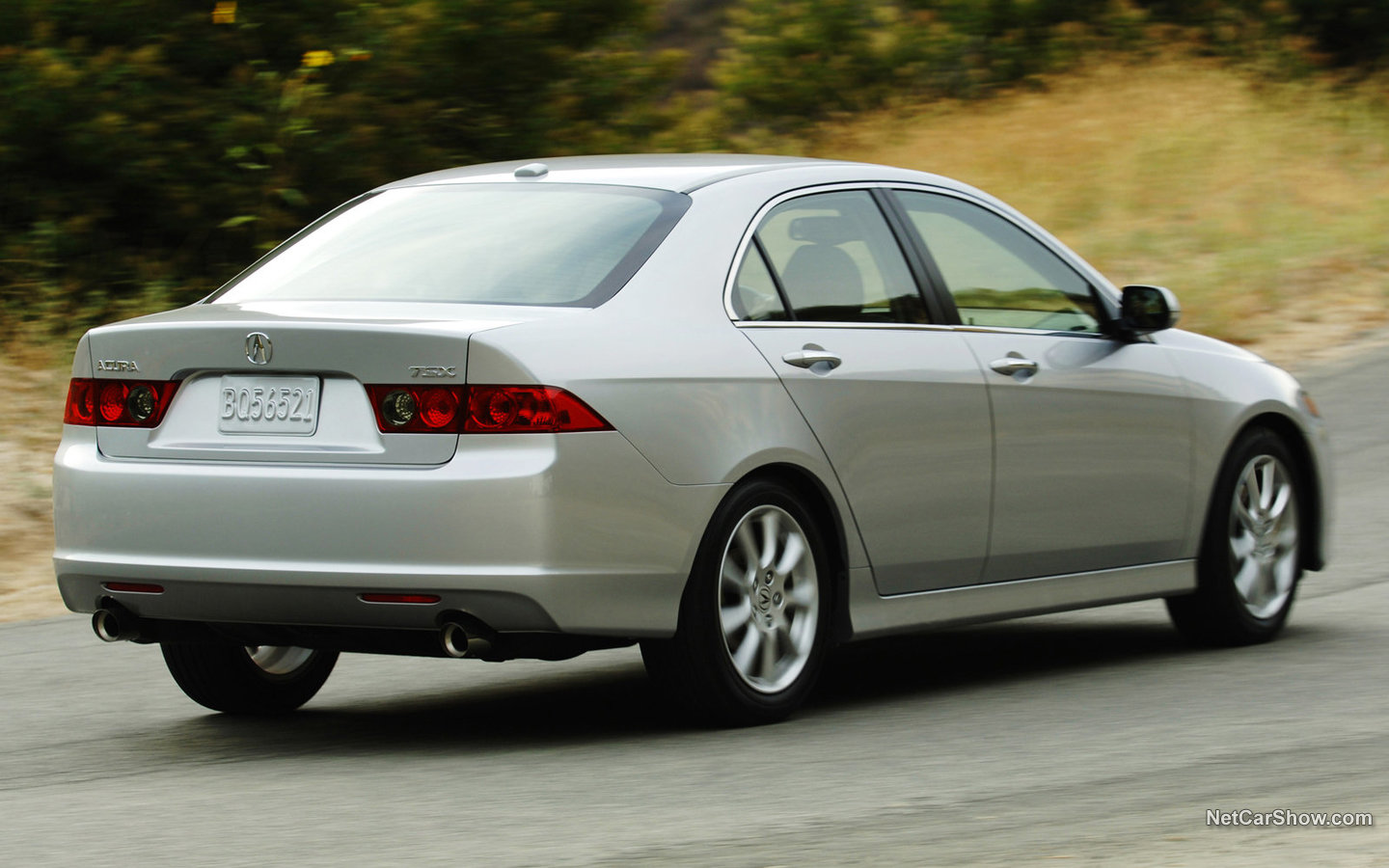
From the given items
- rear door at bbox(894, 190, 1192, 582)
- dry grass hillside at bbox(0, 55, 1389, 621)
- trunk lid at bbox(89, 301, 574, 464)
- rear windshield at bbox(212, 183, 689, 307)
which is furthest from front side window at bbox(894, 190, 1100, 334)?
dry grass hillside at bbox(0, 55, 1389, 621)

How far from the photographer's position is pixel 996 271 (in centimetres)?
746

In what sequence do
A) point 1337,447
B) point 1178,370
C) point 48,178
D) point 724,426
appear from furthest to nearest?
point 48,178, point 1337,447, point 1178,370, point 724,426

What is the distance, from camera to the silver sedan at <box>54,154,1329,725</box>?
5.63 metres

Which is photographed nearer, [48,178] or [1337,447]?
[1337,447]

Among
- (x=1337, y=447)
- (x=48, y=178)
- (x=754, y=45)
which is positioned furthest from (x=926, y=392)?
(x=754, y=45)

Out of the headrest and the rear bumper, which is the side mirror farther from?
the rear bumper

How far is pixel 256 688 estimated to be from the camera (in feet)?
22.7

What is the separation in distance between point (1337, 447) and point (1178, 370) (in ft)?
19.5

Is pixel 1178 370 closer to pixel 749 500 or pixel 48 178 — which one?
pixel 749 500

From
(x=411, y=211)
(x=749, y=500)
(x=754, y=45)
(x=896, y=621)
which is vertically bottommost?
(x=754, y=45)

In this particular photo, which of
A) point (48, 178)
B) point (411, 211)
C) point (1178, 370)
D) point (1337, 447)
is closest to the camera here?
point (411, 211)

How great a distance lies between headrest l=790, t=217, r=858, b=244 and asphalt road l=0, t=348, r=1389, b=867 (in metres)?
1.44

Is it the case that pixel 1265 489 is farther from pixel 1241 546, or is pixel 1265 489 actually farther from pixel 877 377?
pixel 877 377

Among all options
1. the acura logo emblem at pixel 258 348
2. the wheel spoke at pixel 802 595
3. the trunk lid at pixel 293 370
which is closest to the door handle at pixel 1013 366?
the wheel spoke at pixel 802 595
